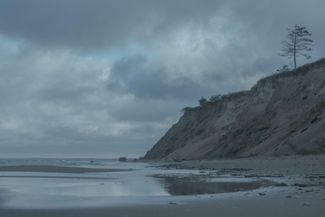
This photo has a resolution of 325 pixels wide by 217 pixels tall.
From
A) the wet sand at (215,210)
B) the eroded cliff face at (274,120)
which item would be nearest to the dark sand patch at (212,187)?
the wet sand at (215,210)

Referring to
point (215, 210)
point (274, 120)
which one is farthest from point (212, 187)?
point (274, 120)

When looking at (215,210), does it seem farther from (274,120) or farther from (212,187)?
(274,120)

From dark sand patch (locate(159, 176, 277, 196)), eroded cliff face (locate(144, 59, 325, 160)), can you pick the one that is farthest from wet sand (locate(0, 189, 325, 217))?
eroded cliff face (locate(144, 59, 325, 160))

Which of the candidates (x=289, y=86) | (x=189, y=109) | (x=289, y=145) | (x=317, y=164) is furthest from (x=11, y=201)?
(x=189, y=109)

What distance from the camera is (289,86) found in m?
55.5

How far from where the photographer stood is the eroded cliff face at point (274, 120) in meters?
39.4

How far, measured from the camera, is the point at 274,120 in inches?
2010

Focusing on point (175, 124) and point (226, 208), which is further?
point (175, 124)

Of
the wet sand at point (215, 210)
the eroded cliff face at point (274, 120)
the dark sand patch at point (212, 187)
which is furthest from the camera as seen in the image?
the eroded cliff face at point (274, 120)

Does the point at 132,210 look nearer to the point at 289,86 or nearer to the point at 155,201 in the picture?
the point at 155,201

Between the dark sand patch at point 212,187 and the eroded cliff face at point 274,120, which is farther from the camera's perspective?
the eroded cliff face at point 274,120

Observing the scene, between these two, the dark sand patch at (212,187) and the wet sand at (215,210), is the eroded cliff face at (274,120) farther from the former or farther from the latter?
the wet sand at (215,210)

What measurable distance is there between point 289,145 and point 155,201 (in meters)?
26.0

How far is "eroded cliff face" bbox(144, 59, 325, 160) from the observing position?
39.4m
